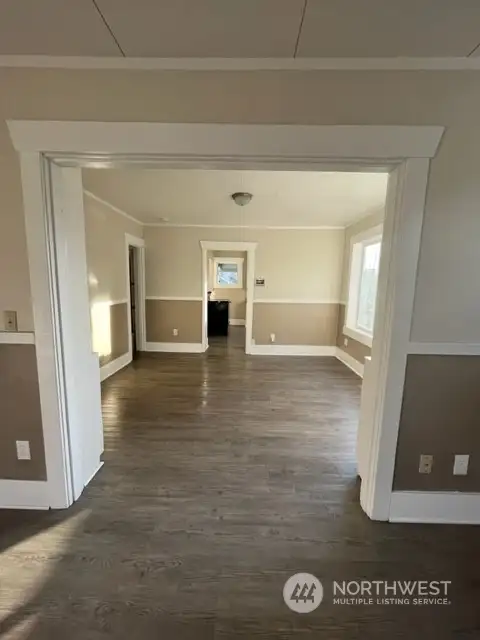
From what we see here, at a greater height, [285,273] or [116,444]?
[285,273]

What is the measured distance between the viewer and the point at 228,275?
10344mm

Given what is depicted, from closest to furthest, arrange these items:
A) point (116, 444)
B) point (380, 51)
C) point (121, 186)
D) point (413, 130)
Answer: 1. point (380, 51)
2. point (413, 130)
3. point (116, 444)
4. point (121, 186)

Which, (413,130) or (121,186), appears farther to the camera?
(121,186)

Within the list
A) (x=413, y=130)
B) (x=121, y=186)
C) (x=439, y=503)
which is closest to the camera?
(x=413, y=130)

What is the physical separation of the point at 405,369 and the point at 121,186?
11.1 ft

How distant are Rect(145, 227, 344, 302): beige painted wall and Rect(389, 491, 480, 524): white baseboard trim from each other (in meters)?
4.55

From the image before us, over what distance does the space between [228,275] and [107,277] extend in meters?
5.95

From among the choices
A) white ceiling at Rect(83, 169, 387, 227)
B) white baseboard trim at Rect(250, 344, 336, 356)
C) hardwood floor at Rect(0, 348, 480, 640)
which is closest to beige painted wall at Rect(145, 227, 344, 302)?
white ceiling at Rect(83, 169, 387, 227)

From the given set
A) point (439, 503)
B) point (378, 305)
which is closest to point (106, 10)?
point (378, 305)

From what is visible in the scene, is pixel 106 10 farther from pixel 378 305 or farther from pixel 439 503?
pixel 439 503

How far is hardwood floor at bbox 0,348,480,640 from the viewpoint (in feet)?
4.62

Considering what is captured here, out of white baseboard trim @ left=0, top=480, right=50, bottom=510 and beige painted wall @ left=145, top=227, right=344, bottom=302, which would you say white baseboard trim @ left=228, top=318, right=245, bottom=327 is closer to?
beige painted wall @ left=145, top=227, right=344, bottom=302

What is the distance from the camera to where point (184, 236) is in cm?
605

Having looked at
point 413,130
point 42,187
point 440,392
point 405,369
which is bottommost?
point 440,392
